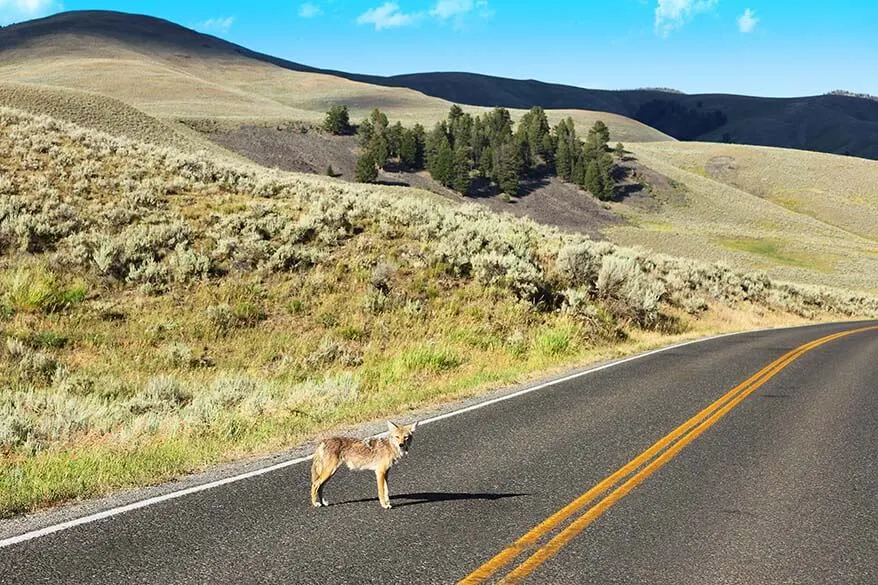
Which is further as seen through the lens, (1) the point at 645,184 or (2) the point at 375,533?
(1) the point at 645,184

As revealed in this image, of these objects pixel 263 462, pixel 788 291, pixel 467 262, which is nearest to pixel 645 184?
pixel 788 291

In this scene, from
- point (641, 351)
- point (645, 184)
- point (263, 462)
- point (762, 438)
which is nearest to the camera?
point (263, 462)

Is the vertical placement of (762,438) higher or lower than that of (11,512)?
lower

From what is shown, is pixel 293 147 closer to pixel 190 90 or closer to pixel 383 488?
pixel 190 90

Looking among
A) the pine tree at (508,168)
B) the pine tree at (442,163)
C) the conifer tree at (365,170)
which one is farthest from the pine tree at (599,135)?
the conifer tree at (365,170)

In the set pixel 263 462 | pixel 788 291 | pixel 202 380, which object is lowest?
pixel 788 291

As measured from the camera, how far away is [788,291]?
40469mm

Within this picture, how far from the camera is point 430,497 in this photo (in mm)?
6465

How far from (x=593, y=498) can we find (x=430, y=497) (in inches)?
62.4

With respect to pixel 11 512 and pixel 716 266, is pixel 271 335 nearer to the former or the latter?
pixel 11 512

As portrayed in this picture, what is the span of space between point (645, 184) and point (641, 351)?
296ft

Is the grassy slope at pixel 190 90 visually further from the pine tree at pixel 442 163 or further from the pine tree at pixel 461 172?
the pine tree at pixel 461 172

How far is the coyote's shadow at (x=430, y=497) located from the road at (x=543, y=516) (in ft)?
0.09

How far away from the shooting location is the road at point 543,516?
16.1ft
